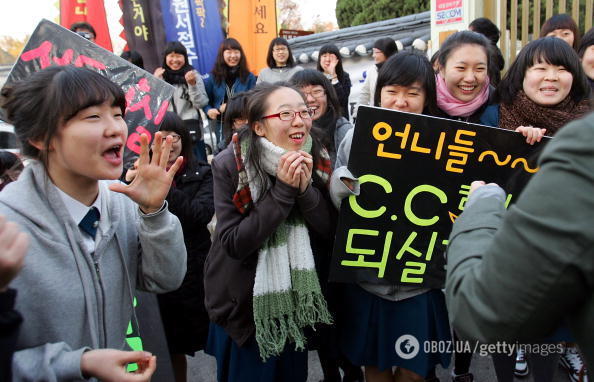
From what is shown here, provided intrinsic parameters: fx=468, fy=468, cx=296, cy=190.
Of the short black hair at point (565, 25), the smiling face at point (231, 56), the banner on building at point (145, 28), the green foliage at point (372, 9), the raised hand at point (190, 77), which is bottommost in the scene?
the raised hand at point (190, 77)

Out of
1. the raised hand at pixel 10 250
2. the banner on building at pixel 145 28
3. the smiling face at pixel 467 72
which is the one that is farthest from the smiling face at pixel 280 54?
the raised hand at pixel 10 250

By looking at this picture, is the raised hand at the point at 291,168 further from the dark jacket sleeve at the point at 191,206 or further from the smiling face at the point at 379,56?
the smiling face at the point at 379,56

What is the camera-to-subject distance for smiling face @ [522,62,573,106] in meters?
2.32

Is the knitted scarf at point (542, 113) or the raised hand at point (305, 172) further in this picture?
the knitted scarf at point (542, 113)

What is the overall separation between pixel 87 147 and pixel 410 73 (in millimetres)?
1542

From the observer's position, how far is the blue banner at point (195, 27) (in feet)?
24.5

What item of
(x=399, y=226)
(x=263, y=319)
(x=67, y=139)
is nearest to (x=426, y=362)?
(x=399, y=226)

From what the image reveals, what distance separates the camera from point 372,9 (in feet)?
43.3

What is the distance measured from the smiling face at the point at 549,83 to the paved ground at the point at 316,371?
183cm

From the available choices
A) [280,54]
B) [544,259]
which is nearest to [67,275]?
[544,259]

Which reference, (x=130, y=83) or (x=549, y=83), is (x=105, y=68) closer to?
(x=130, y=83)

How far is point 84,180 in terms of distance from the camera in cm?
156

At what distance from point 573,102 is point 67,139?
2.32 m

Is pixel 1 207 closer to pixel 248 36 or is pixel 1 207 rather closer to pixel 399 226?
pixel 399 226
